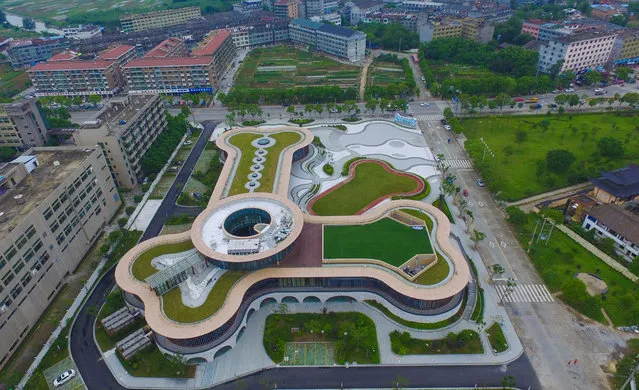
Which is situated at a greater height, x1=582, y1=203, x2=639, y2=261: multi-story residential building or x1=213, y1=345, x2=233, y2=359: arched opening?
x1=582, y1=203, x2=639, y2=261: multi-story residential building

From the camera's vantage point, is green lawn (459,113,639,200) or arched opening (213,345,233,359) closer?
arched opening (213,345,233,359)

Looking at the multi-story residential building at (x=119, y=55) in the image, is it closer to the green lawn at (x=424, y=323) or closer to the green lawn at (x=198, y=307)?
the green lawn at (x=198, y=307)

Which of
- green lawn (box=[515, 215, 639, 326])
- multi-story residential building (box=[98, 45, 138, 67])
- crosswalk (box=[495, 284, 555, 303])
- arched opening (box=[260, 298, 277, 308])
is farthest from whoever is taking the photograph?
multi-story residential building (box=[98, 45, 138, 67])

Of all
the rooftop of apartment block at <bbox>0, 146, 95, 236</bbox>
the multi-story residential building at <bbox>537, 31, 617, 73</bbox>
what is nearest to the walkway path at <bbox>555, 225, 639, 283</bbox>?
the multi-story residential building at <bbox>537, 31, 617, 73</bbox>

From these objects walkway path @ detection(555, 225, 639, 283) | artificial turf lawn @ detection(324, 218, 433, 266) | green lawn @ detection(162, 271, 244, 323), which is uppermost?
artificial turf lawn @ detection(324, 218, 433, 266)

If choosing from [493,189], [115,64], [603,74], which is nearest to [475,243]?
[493,189]

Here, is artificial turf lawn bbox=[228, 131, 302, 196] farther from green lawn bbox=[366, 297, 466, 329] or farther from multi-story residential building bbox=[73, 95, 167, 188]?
green lawn bbox=[366, 297, 466, 329]

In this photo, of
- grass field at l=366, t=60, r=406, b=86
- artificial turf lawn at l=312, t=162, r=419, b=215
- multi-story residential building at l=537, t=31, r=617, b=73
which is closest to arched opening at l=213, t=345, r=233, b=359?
artificial turf lawn at l=312, t=162, r=419, b=215

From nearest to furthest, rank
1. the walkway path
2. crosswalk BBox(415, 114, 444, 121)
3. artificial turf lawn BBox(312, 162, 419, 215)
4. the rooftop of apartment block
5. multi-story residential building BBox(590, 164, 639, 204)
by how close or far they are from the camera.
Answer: the rooftop of apartment block, the walkway path, multi-story residential building BBox(590, 164, 639, 204), artificial turf lawn BBox(312, 162, 419, 215), crosswalk BBox(415, 114, 444, 121)
